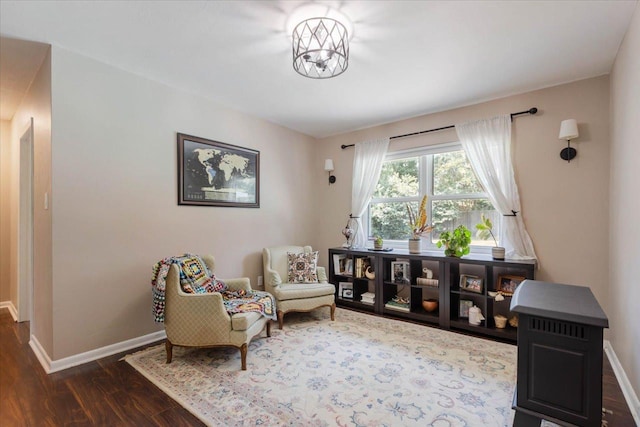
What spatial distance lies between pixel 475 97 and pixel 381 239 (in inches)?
76.5

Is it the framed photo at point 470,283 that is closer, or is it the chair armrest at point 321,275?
the framed photo at point 470,283

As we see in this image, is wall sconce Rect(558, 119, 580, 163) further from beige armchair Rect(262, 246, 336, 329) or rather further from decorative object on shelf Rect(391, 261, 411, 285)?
beige armchair Rect(262, 246, 336, 329)

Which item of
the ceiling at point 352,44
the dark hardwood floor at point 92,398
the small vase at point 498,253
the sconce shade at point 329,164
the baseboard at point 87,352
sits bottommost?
the dark hardwood floor at point 92,398

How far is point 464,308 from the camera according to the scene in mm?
3258

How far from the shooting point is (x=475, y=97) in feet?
10.7

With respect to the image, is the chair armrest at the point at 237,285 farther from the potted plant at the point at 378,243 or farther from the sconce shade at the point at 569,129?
the sconce shade at the point at 569,129

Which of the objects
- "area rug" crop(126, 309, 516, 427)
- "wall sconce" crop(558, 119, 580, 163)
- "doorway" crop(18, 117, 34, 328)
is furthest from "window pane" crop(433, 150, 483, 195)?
"doorway" crop(18, 117, 34, 328)

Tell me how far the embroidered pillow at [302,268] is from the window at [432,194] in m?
1.08

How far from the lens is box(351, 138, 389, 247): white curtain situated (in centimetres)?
414

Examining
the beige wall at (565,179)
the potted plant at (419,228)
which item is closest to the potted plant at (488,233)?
the beige wall at (565,179)

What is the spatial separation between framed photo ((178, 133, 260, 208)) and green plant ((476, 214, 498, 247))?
266 centimetres

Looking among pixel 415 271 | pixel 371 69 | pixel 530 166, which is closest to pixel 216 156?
pixel 371 69

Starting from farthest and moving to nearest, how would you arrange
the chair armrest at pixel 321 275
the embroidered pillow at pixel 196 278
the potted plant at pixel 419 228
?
the chair armrest at pixel 321 275 < the potted plant at pixel 419 228 < the embroidered pillow at pixel 196 278

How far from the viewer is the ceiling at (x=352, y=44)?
1.91 metres
